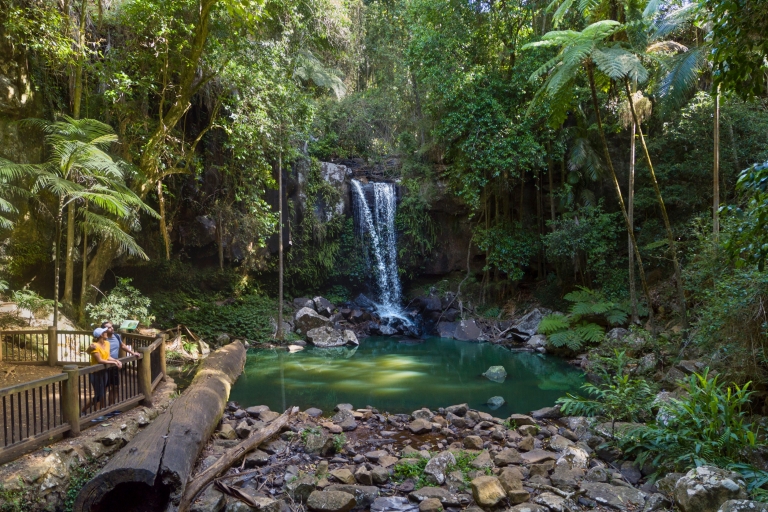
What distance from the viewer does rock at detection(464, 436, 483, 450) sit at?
704 centimetres

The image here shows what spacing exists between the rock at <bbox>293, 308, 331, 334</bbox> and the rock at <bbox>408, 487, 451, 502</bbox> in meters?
11.4

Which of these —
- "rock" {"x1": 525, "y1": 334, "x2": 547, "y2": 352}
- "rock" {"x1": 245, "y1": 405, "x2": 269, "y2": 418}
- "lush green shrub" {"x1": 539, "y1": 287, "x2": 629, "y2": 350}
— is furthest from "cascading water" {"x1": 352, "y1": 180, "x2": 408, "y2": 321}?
"rock" {"x1": 245, "y1": 405, "x2": 269, "y2": 418}

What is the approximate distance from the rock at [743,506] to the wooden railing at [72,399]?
627 cm

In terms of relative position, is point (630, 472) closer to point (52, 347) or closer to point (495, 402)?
point (495, 402)

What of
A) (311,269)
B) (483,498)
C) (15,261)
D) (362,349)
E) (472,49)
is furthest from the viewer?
(311,269)

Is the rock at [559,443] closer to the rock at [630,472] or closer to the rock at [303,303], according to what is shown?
the rock at [630,472]

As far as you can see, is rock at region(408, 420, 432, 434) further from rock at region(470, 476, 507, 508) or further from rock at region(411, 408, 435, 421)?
rock at region(470, 476, 507, 508)

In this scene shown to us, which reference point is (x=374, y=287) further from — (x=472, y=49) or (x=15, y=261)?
(x=15, y=261)

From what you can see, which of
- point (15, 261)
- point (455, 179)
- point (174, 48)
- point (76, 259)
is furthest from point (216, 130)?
point (455, 179)

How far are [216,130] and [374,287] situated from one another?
833cm

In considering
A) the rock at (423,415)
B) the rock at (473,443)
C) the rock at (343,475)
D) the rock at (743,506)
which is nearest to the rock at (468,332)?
the rock at (423,415)

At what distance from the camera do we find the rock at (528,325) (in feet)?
51.7

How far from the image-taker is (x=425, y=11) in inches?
655

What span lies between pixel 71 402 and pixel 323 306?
12.5m
